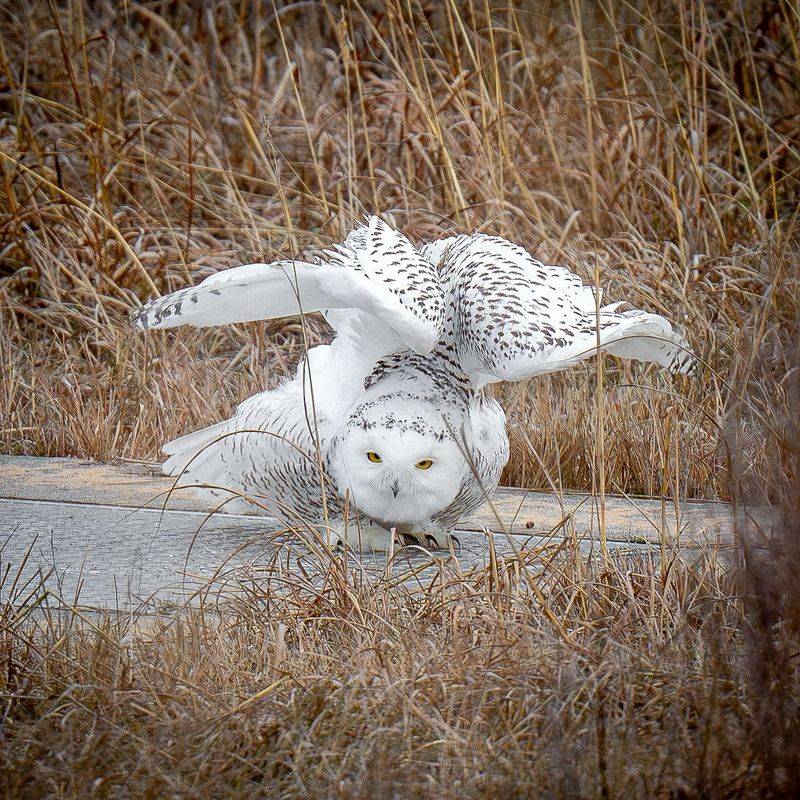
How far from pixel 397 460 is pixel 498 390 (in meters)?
2.26

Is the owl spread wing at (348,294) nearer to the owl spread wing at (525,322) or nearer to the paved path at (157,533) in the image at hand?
the owl spread wing at (525,322)

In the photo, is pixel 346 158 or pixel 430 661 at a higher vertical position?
pixel 346 158

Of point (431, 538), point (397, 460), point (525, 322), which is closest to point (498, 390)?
point (431, 538)

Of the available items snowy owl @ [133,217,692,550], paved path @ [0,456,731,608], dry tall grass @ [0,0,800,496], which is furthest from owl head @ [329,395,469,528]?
dry tall grass @ [0,0,800,496]

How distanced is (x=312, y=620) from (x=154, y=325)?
864 mm

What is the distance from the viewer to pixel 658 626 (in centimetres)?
217

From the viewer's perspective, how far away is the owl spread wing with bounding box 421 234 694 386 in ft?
8.74

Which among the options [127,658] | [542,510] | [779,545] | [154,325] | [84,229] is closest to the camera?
[779,545]

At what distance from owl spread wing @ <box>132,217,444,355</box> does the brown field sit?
0.16 m

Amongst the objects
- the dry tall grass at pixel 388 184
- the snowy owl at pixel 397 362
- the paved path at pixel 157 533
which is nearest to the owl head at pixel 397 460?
the snowy owl at pixel 397 362

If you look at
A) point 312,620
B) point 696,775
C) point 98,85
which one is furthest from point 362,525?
point 98,85

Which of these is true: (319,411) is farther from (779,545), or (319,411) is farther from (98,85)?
(98,85)

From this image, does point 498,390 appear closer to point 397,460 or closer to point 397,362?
point 397,362

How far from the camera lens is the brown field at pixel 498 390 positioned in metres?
1.71
